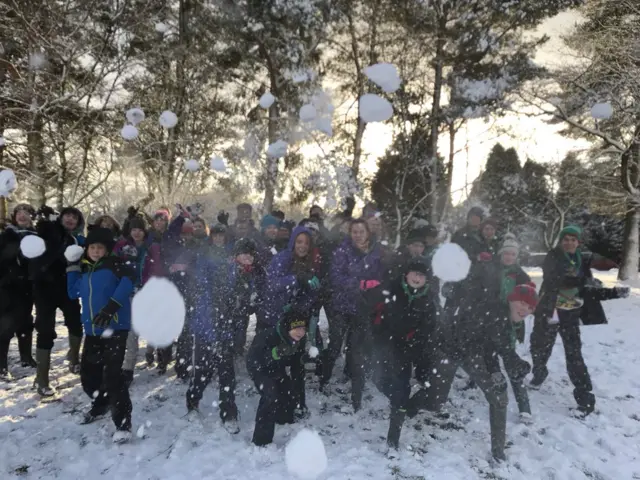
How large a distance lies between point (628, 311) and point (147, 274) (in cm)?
1036

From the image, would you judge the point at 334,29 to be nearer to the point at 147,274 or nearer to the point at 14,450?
the point at 147,274

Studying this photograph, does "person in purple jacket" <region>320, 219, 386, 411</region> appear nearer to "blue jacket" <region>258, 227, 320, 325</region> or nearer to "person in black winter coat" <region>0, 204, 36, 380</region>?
"blue jacket" <region>258, 227, 320, 325</region>

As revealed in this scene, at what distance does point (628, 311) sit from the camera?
367 inches

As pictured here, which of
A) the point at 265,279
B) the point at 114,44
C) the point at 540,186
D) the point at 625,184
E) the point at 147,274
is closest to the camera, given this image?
the point at 265,279

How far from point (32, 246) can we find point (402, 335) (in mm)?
4150

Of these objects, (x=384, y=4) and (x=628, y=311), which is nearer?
(x=628, y=311)

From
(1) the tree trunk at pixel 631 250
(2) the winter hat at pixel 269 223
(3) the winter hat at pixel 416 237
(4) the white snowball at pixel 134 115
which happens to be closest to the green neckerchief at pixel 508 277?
(3) the winter hat at pixel 416 237

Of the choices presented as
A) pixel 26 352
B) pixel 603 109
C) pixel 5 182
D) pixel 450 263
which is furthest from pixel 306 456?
pixel 603 109

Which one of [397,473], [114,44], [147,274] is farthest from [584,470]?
[114,44]

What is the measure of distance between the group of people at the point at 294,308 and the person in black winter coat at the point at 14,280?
1 cm

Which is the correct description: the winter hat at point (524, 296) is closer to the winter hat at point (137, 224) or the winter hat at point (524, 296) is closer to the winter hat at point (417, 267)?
the winter hat at point (417, 267)

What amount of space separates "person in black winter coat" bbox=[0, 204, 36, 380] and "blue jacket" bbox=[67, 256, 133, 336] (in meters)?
1.66

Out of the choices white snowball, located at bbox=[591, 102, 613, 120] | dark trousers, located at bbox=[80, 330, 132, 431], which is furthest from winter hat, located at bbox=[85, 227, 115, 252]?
white snowball, located at bbox=[591, 102, 613, 120]

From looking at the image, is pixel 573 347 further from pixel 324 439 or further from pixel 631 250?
pixel 631 250
